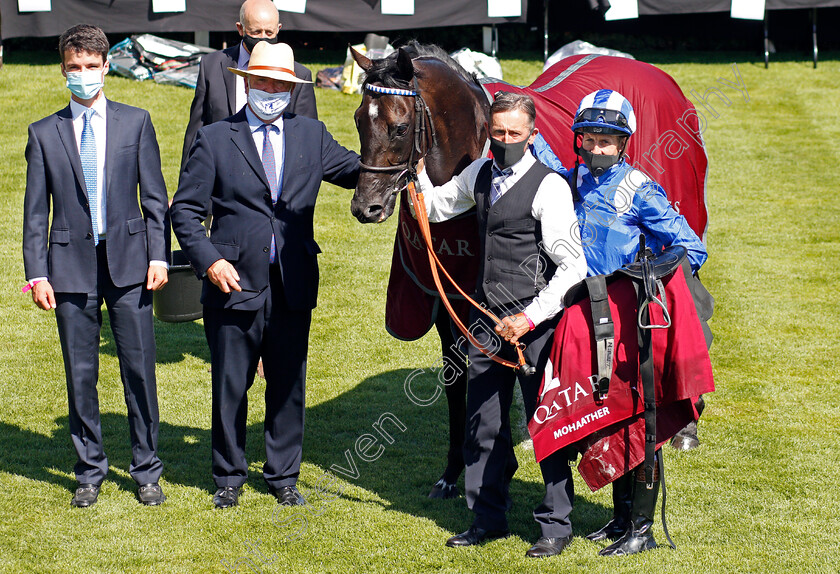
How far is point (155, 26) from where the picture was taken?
12094 mm

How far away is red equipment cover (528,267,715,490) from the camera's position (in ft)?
11.8

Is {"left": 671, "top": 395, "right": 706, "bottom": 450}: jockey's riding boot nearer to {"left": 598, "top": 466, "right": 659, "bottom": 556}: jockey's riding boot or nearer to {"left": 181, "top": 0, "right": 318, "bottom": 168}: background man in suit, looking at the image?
{"left": 598, "top": 466, "right": 659, "bottom": 556}: jockey's riding boot

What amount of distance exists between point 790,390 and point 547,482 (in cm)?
254

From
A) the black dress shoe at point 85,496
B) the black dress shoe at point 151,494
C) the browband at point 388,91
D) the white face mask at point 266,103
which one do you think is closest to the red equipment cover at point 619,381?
the browband at point 388,91

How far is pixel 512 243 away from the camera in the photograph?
3.74m

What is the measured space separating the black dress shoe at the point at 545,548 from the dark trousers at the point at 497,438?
3cm

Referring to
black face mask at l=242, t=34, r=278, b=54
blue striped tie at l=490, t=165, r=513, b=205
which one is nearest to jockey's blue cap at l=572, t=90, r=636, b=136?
blue striped tie at l=490, t=165, r=513, b=205

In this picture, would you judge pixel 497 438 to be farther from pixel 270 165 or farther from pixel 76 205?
pixel 76 205

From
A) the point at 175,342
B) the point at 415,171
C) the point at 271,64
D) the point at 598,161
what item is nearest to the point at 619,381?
the point at 598,161

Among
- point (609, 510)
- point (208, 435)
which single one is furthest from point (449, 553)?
point (208, 435)

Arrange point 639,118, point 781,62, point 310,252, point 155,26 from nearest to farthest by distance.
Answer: point 310,252, point 639,118, point 155,26, point 781,62

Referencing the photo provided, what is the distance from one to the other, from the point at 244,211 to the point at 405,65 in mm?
938

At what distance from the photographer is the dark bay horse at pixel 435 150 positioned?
3.92m

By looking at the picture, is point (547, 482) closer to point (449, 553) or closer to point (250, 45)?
point (449, 553)
